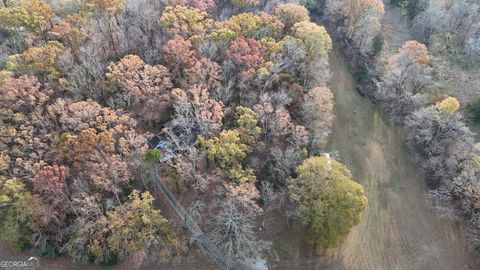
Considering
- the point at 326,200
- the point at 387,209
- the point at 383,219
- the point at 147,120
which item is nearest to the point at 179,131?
the point at 147,120

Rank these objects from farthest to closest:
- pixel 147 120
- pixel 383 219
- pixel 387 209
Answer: pixel 387 209 < pixel 383 219 < pixel 147 120

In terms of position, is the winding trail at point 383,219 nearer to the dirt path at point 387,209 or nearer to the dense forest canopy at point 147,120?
the dirt path at point 387,209

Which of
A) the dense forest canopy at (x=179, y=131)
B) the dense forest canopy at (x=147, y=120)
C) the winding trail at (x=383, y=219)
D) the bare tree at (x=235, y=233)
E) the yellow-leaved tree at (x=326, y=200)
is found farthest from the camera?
the winding trail at (x=383, y=219)

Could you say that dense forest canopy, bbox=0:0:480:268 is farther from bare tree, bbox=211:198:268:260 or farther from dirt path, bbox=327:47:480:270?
dirt path, bbox=327:47:480:270

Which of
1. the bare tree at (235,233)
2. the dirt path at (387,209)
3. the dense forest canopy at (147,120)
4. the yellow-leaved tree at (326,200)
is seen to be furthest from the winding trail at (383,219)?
the dense forest canopy at (147,120)

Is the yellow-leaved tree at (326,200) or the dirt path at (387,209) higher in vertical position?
the yellow-leaved tree at (326,200)

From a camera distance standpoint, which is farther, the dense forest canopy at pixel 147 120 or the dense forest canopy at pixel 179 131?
the dense forest canopy at pixel 179 131

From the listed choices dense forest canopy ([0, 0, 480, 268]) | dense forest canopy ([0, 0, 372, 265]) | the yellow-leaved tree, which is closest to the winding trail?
dense forest canopy ([0, 0, 480, 268])

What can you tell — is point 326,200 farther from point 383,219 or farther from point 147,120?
point 147,120

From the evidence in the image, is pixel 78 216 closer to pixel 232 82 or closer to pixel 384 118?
pixel 232 82

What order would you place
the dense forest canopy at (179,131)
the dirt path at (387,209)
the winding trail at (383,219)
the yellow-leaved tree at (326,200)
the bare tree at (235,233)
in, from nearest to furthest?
the dense forest canopy at (179,131) < the bare tree at (235,233) < the yellow-leaved tree at (326,200) < the winding trail at (383,219) < the dirt path at (387,209)
